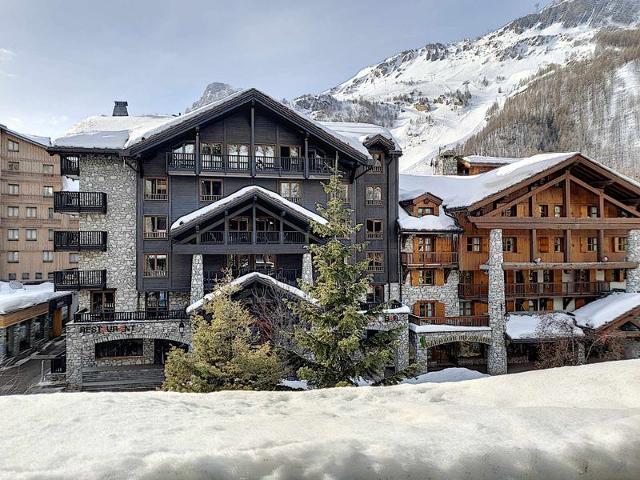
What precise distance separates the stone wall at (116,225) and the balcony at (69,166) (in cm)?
152

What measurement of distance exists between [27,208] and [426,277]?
3647 cm

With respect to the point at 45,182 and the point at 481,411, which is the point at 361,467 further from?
the point at 45,182

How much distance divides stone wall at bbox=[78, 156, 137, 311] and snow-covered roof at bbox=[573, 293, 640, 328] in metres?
28.3

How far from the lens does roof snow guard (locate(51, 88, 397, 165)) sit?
22562 millimetres

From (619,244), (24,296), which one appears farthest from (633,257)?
(24,296)

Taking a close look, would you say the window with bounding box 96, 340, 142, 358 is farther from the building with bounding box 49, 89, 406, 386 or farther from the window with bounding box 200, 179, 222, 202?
the window with bounding box 200, 179, 222, 202

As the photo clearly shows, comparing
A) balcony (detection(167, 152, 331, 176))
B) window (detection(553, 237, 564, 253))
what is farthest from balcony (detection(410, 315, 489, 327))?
balcony (detection(167, 152, 331, 176))

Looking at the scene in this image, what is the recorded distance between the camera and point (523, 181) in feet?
83.2

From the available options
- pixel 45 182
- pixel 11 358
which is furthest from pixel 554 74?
pixel 11 358

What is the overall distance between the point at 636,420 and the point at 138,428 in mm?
3472

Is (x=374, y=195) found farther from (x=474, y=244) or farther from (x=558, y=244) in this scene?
(x=558, y=244)

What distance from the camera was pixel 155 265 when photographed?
2367 centimetres

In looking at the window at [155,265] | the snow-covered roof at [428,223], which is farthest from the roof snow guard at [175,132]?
the window at [155,265]

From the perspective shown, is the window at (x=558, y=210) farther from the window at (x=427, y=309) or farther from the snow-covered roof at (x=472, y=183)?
the window at (x=427, y=309)
